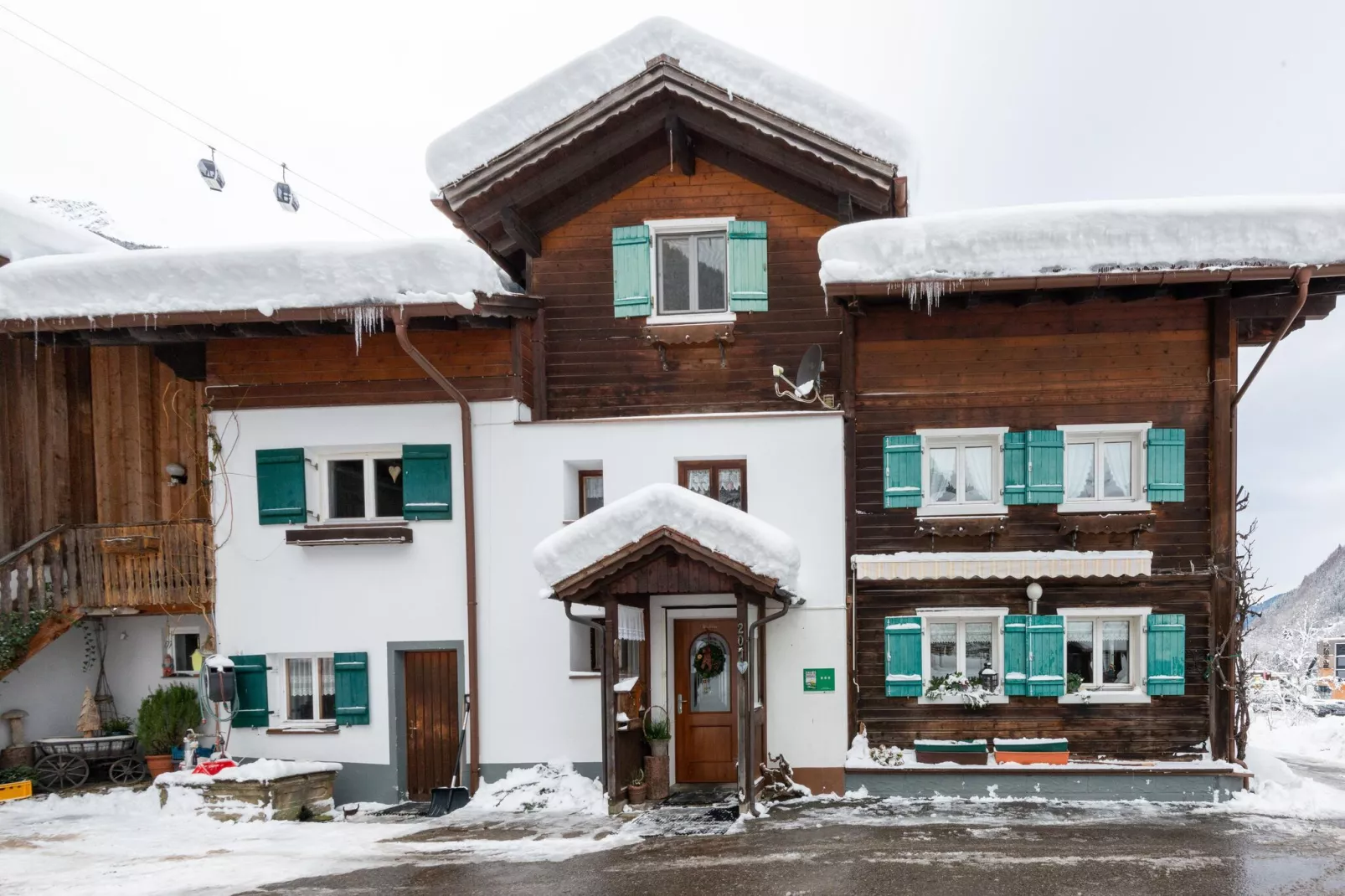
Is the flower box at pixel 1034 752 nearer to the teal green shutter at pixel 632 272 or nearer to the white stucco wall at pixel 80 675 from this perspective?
the teal green shutter at pixel 632 272

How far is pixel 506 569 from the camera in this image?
12.2 meters

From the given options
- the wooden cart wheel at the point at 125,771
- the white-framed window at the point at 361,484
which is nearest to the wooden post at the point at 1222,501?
the white-framed window at the point at 361,484

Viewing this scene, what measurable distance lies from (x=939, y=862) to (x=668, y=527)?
13.8ft

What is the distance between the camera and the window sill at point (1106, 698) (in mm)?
11570

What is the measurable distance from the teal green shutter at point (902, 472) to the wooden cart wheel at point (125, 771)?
439 inches

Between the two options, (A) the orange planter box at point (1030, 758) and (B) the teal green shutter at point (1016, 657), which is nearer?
(A) the orange planter box at point (1030, 758)

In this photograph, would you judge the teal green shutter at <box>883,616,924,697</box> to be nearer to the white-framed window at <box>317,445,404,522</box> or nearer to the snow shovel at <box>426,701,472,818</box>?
the snow shovel at <box>426,701,472,818</box>

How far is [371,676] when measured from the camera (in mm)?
12297

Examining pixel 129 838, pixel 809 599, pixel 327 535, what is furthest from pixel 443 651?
pixel 809 599

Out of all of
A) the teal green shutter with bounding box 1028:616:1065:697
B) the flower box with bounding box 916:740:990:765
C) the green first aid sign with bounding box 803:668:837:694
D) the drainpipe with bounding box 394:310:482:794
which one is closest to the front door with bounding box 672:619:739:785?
the green first aid sign with bounding box 803:668:837:694

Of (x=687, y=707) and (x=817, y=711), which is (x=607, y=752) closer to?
(x=687, y=707)

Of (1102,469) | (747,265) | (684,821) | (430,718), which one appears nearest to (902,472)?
(1102,469)

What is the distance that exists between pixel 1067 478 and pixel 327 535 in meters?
9.81

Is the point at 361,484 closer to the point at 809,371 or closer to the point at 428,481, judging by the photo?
the point at 428,481
